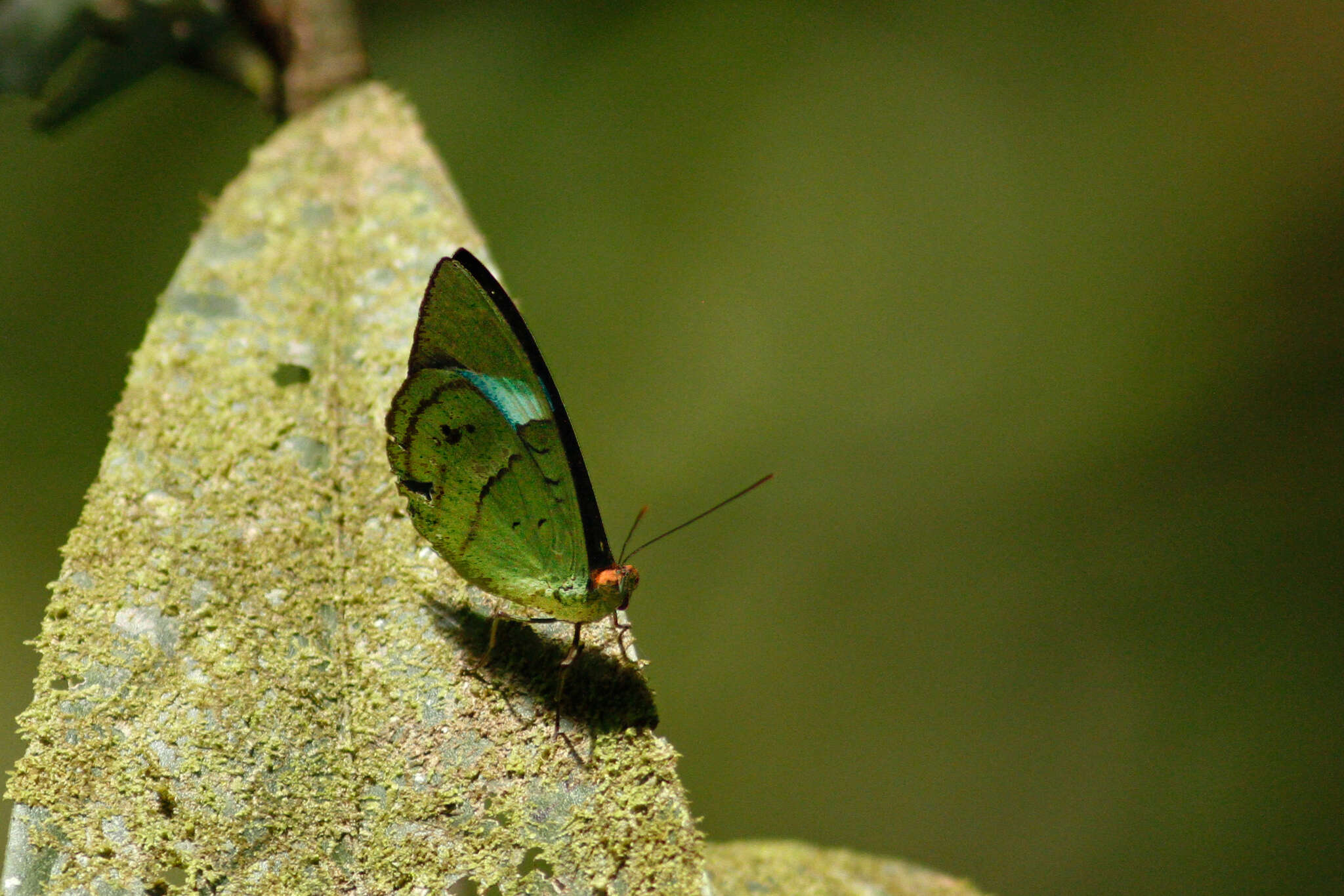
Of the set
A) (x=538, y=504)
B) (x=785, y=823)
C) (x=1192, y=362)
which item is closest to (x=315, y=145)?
(x=538, y=504)

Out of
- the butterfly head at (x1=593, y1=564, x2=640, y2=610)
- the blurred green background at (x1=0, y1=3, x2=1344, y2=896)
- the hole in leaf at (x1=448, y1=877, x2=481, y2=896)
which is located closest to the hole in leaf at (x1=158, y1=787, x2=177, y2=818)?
the hole in leaf at (x1=448, y1=877, x2=481, y2=896)

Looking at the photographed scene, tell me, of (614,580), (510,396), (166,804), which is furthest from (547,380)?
(166,804)

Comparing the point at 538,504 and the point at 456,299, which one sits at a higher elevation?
the point at 456,299

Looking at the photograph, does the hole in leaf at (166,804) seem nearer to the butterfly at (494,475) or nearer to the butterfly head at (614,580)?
the butterfly at (494,475)

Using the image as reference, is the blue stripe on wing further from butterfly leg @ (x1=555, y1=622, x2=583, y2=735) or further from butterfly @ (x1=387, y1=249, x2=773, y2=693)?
butterfly leg @ (x1=555, y1=622, x2=583, y2=735)

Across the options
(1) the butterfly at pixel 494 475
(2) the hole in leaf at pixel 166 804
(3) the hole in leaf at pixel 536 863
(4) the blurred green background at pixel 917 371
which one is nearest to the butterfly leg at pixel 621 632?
(1) the butterfly at pixel 494 475

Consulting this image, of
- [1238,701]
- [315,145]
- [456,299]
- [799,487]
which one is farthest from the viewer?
[799,487]

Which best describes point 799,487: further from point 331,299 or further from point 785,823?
point 331,299
